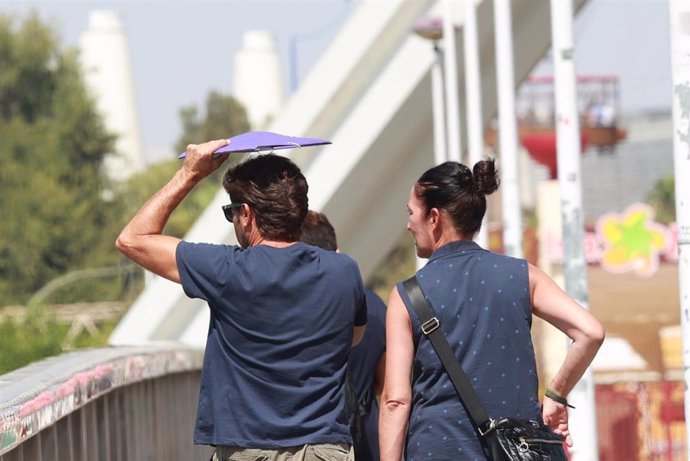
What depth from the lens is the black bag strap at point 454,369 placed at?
4574 millimetres

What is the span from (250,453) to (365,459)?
118 cm

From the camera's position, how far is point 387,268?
246 feet

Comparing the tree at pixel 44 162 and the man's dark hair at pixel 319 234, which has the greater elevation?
the man's dark hair at pixel 319 234

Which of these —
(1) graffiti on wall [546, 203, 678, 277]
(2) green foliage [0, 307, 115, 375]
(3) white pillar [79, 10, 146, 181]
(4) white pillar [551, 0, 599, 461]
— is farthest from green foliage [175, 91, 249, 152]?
(4) white pillar [551, 0, 599, 461]

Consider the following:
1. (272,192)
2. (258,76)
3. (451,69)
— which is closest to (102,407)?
(272,192)

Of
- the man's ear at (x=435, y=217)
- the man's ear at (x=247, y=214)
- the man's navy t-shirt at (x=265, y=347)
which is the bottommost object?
the man's navy t-shirt at (x=265, y=347)

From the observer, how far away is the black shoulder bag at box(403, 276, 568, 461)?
14.9 ft

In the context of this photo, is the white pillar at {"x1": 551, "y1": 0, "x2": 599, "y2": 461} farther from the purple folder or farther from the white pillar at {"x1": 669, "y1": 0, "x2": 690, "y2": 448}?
Result: the purple folder

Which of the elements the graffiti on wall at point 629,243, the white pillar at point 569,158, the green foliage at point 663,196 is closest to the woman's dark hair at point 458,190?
the white pillar at point 569,158

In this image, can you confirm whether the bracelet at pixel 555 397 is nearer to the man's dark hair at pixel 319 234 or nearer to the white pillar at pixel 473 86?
the man's dark hair at pixel 319 234

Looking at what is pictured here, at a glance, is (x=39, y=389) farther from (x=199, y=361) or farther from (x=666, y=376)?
(x=666, y=376)

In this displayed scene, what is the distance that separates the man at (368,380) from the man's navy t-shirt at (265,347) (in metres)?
0.89

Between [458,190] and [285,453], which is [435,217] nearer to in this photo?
[458,190]

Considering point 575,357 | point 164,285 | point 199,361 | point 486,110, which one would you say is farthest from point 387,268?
point 575,357
